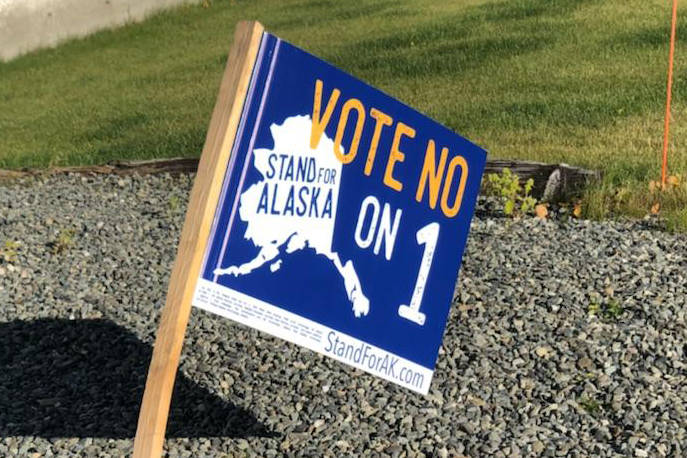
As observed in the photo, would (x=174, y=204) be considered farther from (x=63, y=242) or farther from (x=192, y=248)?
(x=192, y=248)

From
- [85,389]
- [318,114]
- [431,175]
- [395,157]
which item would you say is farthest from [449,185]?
[85,389]

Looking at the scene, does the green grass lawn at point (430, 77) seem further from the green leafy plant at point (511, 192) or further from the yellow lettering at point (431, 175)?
the yellow lettering at point (431, 175)

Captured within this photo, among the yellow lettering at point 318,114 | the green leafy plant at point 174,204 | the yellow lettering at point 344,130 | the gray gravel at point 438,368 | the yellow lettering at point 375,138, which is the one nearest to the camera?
the yellow lettering at point 318,114

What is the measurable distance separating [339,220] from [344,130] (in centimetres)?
27

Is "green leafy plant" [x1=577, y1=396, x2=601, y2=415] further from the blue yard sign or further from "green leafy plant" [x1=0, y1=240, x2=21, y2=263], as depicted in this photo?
"green leafy plant" [x1=0, y1=240, x2=21, y2=263]

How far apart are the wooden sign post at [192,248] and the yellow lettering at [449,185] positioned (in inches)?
42.1

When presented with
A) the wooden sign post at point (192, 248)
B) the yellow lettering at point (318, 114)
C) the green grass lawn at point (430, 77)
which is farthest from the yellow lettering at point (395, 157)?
the green grass lawn at point (430, 77)

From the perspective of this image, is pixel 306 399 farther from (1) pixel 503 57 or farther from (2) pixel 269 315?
(1) pixel 503 57

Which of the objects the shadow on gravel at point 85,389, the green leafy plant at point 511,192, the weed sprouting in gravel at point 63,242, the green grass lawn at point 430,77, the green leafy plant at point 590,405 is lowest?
the shadow on gravel at point 85,389

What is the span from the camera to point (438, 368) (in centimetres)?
461

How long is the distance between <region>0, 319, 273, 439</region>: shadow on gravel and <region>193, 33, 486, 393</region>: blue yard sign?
102 cm

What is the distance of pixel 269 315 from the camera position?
3.08m

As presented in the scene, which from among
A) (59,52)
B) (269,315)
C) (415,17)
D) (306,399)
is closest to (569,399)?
(306,399)

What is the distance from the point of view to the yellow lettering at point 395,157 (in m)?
3.51
